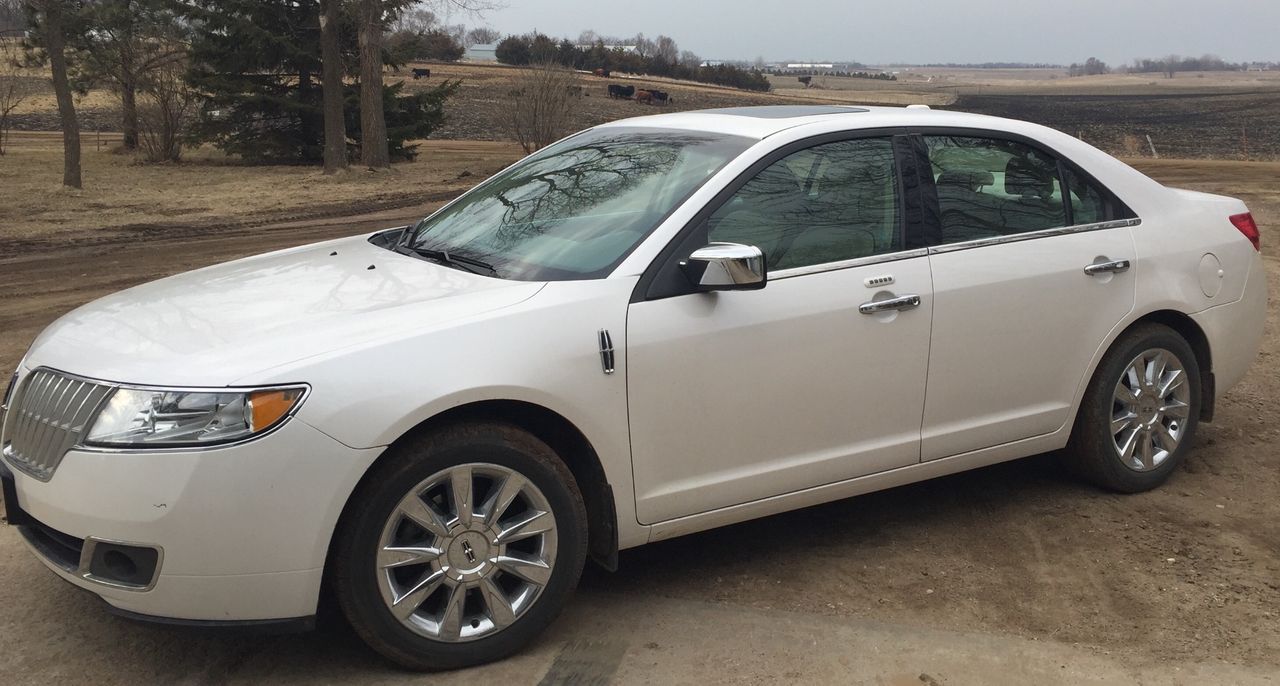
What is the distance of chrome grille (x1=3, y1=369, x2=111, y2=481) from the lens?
10.8 ft

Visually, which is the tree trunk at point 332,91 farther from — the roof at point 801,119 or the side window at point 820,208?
the side window at point 820,208

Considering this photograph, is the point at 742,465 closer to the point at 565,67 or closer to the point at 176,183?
the point at 176,183

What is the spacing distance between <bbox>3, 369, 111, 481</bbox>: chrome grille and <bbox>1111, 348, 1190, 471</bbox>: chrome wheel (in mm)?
3972

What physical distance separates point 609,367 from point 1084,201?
243cm

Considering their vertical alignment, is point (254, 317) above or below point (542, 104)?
below

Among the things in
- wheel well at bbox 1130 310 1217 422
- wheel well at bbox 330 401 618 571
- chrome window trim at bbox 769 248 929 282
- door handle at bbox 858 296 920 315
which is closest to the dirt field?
wheel well at bbox 1130 310 1217 422

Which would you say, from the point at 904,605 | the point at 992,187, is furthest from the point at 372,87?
the point at 904,605

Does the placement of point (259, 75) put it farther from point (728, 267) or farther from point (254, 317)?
point (728, 267)

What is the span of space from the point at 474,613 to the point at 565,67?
2611cm

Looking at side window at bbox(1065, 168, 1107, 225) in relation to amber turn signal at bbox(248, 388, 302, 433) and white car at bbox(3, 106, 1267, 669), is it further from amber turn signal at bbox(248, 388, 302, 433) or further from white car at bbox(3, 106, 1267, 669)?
amber turn signal at bbox(248, 388, 302, 433)

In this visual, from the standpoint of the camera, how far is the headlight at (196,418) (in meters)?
3.16

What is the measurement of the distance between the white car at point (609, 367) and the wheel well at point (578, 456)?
0.5 inches

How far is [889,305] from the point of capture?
425 centimetres

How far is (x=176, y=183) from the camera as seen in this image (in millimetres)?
22734
